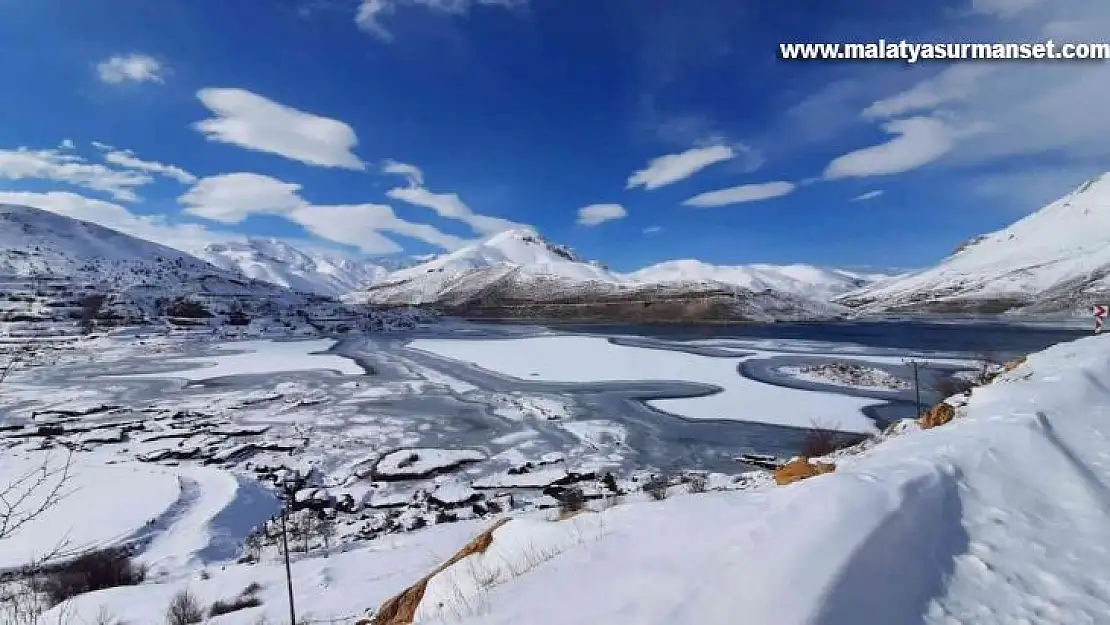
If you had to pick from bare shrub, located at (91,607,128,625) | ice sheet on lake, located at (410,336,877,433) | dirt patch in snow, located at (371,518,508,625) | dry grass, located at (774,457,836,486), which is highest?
dry grass, located at (774,457,836,486)

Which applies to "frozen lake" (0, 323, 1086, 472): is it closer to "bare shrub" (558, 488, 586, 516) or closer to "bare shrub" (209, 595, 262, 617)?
"bare shrub" (558, 488, 586, 516)

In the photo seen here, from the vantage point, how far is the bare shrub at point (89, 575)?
42.4ft

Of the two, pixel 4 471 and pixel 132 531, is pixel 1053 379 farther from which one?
pixel 4 471

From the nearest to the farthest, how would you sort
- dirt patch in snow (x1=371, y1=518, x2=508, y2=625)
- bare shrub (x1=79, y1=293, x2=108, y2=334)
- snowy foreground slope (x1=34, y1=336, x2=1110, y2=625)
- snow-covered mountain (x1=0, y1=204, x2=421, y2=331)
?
snowy foreground slope (x1=34, y1=336, x2=1110, y2=625) → dirt patch in snow (x1=371, y1=518, x2=508, y2=625) → bare shrub (x1=79, y1=293, x2=108, y2=334) → snow-covered mountain (x1=0, y1=204, x2=421, y2=331)

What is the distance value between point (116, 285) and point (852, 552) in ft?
494

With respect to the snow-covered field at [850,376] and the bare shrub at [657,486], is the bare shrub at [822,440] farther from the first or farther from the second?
the snow-covered field at [850,376]

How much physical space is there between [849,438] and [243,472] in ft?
86.5

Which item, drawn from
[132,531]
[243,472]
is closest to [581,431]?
[243,472]

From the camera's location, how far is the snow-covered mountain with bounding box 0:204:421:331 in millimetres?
100750

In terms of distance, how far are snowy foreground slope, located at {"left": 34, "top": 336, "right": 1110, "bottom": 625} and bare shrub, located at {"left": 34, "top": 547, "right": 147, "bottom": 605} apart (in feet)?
38.3

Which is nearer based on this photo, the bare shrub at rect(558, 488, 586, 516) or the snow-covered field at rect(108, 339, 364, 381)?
the bare shrub at rect(558, 488, 586, 516)

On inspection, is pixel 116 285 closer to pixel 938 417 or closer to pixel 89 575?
pixel 89 575

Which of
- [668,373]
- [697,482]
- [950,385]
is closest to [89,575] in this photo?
[697,482]

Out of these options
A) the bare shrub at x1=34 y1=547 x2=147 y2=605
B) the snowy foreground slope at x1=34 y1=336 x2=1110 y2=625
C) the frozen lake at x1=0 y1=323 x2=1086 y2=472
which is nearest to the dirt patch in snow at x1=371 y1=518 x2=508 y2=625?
the snowy foreground slope at x1=34 y1=336 x2=1110 y2=625
